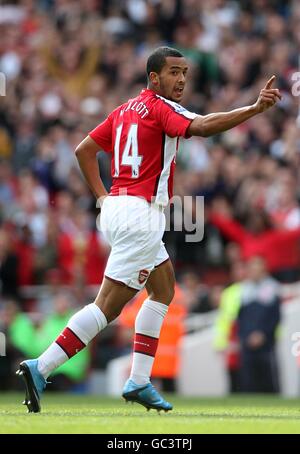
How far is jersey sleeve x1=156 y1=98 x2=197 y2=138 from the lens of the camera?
809 centimetres

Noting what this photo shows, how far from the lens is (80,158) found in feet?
29.7

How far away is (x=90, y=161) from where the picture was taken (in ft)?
29.7

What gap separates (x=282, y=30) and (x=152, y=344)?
11441 millimetres

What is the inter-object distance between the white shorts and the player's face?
76 cm

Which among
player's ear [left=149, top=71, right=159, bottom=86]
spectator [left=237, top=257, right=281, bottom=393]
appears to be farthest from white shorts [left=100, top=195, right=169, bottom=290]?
spectator [left=237, top=257, right=281, bottom=393]

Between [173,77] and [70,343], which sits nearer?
[70,343]

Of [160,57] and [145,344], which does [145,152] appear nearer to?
[160,57]

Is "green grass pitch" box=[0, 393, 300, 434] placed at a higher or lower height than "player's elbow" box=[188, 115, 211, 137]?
lower

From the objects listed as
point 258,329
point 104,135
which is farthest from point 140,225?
point 258,329

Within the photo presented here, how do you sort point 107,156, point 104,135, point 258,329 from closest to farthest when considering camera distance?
point 104,135, point 258,329, point 107,156

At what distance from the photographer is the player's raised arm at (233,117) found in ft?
25.6

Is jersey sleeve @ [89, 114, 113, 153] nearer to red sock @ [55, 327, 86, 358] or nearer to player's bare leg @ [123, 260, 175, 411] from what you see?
player's bare leg @ [123, 260, 175, 411]

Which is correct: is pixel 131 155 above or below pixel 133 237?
above

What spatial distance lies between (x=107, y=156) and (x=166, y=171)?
335 inches
